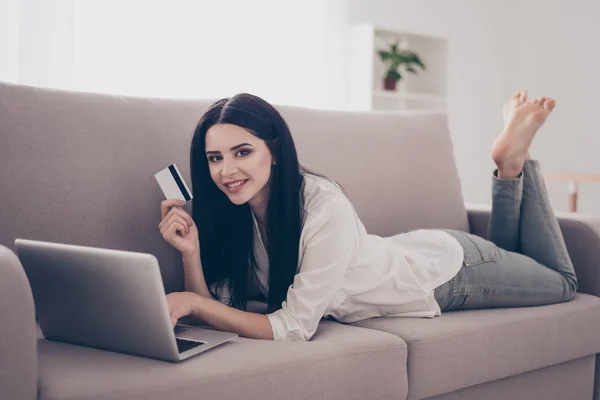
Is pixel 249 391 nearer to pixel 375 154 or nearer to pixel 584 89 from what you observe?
pixel 375 154

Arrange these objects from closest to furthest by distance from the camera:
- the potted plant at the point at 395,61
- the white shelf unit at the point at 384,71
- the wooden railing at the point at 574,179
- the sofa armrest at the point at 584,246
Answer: the sofa armrest at the point at 584,246 → the wooden railing at the point at 574,179 → the white shelf unit at the point at 384,71 → the potted plant at the point at 395,61

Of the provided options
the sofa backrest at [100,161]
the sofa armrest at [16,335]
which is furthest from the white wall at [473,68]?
the sofa armrest at [16,335]

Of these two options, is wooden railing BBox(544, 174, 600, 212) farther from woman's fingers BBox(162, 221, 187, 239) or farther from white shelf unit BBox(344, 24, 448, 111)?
woman's fingers BBox(162, 221, 187, 239)

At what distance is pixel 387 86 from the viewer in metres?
4.45

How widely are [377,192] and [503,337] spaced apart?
1.99ft

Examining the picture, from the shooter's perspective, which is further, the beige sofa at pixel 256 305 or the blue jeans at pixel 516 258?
the blue jeans at pixel 516 258

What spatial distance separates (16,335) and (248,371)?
0.39 metres

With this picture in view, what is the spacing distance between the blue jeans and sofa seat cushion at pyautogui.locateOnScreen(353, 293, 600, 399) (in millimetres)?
37

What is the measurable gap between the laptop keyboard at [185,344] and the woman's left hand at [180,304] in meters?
0.04

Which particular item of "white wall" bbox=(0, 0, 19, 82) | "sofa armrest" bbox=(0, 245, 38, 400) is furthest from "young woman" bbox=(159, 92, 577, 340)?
"white wall" bbox=(0, 0, 19, 82)

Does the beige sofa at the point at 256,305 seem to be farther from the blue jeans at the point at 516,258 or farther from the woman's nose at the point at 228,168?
the woman's nose at the point at 228,168

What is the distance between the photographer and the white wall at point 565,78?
4.73 m

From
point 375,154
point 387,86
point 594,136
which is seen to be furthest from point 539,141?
point 375,154

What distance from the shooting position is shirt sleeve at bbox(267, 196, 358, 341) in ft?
4.70
